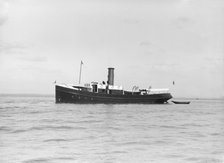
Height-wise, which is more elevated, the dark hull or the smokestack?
the smokestack

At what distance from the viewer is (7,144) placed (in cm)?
1365

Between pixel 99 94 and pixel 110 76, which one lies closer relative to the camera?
pixel 99 94

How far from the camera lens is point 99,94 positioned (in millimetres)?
49312

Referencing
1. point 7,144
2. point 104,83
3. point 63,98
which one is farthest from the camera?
point 104,83

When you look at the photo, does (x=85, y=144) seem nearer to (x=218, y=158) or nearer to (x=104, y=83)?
(x=218, y=158)

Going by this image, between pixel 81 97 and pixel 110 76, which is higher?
pixel 110 76

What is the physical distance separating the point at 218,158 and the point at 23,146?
23.9 feet

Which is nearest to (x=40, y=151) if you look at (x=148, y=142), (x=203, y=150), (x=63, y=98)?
(x=148, y=142)

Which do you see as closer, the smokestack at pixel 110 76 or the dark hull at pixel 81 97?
the dark hull at pixel 81 97

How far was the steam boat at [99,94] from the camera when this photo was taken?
160 feet

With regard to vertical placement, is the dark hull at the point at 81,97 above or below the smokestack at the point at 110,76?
below

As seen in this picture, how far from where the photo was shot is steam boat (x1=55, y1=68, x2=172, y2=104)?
48.7 metres

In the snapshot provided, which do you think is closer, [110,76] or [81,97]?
[81,97]

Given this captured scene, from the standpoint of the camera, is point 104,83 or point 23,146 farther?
point 104,83
